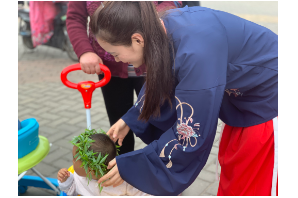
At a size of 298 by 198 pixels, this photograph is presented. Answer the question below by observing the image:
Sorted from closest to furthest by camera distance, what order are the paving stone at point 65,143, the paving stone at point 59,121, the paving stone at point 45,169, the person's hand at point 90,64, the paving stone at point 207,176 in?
the person's hand at point 90,64, the paving stone at point 207,176, the paving stone at point 45,169, the paving stone at point 65,143, the paving stone at point 59,121

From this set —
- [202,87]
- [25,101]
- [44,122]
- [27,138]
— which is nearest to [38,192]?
[27,138]

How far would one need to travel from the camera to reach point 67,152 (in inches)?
132

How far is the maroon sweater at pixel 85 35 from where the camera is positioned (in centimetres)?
206

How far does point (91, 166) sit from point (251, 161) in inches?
33.1

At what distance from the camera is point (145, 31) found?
1.30 m

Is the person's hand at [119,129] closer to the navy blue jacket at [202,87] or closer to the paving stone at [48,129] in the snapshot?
the navy blue jacket at [202,87]

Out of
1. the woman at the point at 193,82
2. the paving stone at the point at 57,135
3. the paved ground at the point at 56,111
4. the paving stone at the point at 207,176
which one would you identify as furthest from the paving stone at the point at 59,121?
the woman at the point at 193,82

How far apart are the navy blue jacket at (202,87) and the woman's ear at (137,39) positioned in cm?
12

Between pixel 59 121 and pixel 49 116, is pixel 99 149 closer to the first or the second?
pixel 59 121

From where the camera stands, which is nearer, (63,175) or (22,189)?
(63,175)

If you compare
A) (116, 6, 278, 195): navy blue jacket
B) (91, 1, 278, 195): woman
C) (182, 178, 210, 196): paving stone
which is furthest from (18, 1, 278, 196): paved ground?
(116, 6, 278, 195): navy blue jacket

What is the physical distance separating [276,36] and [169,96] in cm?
58

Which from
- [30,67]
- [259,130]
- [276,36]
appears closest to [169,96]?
[259,130]

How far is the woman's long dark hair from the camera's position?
131 centimetres
